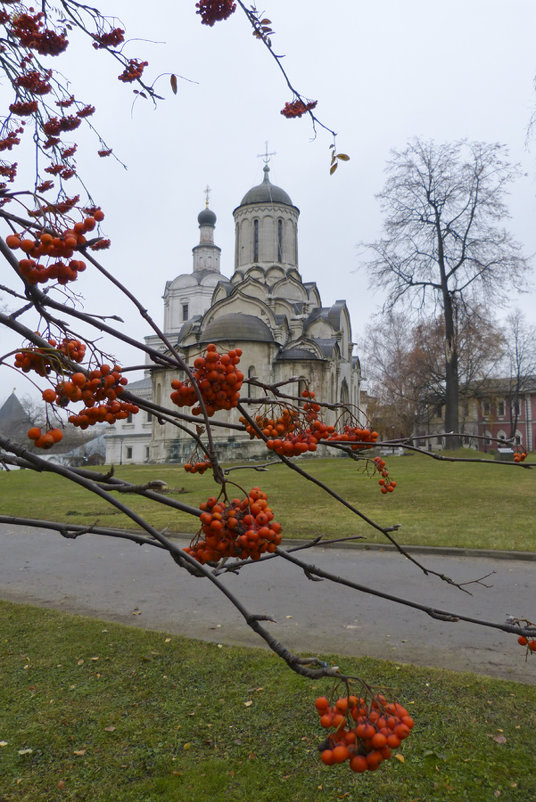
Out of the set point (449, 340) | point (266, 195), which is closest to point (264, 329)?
point (449, 340)

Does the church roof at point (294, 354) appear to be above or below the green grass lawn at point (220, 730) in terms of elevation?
above

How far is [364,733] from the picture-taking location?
3.94 ft

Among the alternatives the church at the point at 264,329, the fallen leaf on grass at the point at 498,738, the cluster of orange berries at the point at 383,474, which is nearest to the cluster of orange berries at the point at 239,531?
the cluster of orange berries at the point at 383,474

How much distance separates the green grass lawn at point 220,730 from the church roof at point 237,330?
25.8m

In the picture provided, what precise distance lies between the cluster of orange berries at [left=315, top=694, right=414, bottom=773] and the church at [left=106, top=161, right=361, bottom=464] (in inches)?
943

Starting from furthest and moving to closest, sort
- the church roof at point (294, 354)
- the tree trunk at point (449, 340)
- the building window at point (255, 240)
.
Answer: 1. the building window at point (255, 240)
2. the church roof at point (294, 354)
3. the tree trunk at point (449, 340)

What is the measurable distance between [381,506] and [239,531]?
1205 cm

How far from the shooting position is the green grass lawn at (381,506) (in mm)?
9562

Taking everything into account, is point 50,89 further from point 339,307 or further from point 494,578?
point 339,307

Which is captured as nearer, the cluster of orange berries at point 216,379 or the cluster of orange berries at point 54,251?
the cluster of orange berries at point 54,251

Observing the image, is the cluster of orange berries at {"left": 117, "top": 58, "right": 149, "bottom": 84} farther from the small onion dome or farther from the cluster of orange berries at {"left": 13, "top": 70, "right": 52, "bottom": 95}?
the small onion dome

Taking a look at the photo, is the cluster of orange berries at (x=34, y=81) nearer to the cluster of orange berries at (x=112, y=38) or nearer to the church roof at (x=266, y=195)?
the cluster of orange berries at (x=112, y=38)

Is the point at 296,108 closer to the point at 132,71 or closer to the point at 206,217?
the point at 132,71

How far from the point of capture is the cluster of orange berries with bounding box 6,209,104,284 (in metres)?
1.45
